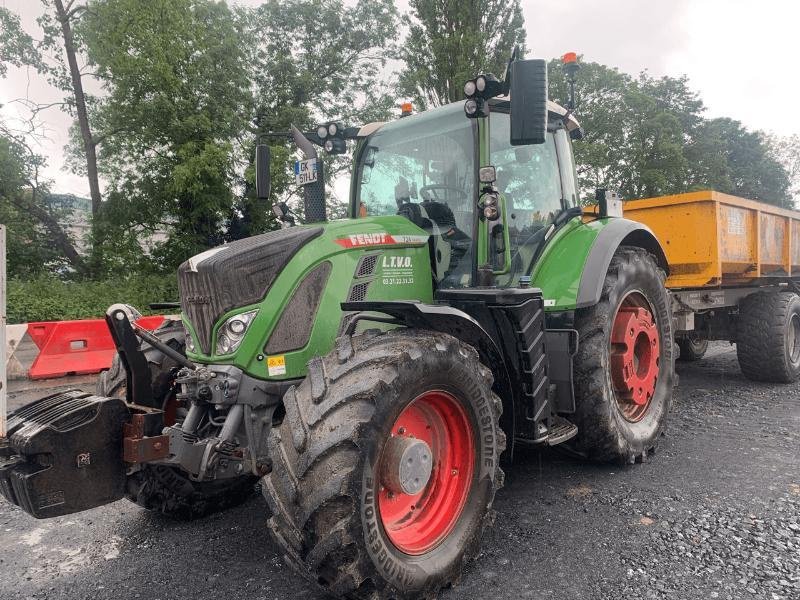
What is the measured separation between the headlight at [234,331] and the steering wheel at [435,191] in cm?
148

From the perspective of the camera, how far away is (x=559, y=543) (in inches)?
116

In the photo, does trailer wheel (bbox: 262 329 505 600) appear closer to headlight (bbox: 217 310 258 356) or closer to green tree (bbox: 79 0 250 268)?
headlight (bbox: 217 310 258 356)

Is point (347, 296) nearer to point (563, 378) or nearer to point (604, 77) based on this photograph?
point (563, 378)

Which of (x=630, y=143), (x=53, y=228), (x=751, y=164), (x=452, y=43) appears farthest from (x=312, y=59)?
(x=751, y=164)

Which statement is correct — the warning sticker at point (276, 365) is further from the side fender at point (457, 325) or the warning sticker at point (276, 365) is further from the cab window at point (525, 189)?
the cab window at point (525, 189)

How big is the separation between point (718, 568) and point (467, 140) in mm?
2640

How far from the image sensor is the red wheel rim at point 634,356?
4.07m

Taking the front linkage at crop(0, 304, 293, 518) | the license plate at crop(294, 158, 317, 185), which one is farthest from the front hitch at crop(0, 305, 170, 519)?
the license plate at crop(294, 158, 317, 185)

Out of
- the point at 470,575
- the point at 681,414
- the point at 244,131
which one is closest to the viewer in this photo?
the point at 470,575

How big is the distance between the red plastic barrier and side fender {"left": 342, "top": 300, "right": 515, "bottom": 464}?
5.55m

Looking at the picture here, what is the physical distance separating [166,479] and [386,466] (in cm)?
153

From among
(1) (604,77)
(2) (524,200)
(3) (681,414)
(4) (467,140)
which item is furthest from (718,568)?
(1) (604,77)

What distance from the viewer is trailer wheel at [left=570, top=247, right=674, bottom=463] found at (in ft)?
12.1

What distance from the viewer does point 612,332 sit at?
4062 millimetres
